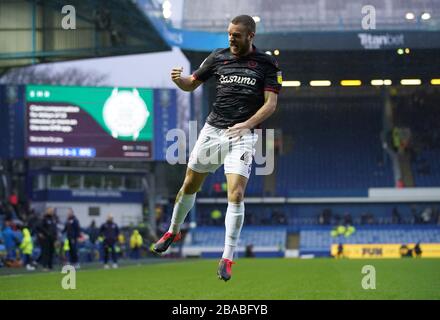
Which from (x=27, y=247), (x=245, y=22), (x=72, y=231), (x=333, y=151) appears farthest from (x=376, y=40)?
(x=245, y=22)

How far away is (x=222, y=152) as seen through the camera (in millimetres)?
8977

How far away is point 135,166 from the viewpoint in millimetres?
52688

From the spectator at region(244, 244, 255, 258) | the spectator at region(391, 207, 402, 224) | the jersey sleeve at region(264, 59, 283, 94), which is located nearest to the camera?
the jersey sleeve at region(264, 59, 283, 94)

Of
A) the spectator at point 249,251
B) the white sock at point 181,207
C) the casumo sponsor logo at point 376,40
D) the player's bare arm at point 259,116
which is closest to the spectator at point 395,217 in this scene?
the spectator at point 249,251

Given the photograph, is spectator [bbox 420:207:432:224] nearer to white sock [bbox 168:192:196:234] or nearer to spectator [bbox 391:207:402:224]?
spectator [bbox 391:207:402:224]

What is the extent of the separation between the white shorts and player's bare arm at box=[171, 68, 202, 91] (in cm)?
44

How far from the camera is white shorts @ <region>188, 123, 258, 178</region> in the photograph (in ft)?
29.0

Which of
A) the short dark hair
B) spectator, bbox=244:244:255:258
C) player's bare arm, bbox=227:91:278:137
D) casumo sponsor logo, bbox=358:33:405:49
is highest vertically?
casumo sponsor logo, bbox=358:33:405:49

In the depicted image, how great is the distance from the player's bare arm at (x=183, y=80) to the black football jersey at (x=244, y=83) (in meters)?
0.33

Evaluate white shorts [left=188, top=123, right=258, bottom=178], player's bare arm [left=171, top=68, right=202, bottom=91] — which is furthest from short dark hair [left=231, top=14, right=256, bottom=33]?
white shorts [left=188, top=123, right=258, bottom=178]

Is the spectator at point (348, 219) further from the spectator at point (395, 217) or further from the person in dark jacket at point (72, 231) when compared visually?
the person in dark jacket at point (72, 231)

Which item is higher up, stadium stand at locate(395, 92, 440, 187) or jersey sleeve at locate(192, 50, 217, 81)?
stadium stand at locate(395, 92, 440, 187)

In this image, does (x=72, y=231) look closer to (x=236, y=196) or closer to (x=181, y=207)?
(x=181, y=207)

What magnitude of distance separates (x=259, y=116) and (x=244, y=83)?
0.39 meters
